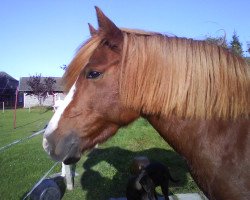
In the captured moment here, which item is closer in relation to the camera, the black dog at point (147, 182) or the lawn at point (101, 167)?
the black dog at point (147, 182)

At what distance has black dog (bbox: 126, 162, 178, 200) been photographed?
496 centimetres

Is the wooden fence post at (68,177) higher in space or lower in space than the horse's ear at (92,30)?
lower

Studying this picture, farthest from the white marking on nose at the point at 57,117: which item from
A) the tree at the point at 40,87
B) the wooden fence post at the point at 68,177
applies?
the tree at the point at 40,87

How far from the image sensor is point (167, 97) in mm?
2213

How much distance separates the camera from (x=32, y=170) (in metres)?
8.64

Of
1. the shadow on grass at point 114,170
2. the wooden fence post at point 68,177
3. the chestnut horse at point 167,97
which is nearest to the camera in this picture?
the chestnut horse at point 167,97

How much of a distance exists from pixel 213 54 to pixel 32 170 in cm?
744

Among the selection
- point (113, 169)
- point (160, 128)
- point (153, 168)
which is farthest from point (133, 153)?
point (160, 128)

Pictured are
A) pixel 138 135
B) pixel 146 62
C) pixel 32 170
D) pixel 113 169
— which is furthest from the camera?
pixel 138 135

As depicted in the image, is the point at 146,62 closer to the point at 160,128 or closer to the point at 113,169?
the point at 160,128

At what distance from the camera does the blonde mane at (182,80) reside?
7.25 ft

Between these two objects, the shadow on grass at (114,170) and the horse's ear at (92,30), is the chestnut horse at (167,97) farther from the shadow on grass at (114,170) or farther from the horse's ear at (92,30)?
the shadow on grass at (114,170)

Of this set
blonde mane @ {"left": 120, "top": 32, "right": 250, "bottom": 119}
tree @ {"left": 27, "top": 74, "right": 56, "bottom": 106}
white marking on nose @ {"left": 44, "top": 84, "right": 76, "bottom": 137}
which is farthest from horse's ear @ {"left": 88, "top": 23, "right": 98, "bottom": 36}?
tree @ {"left": 27, "top": 74, "right": 56, "bottom": 106}

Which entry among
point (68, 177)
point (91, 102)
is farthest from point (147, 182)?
point (91, 102)
